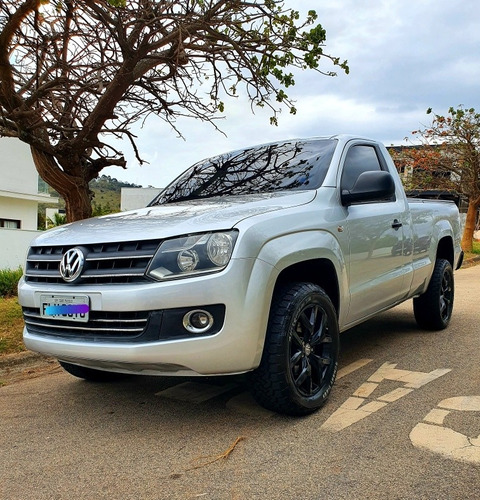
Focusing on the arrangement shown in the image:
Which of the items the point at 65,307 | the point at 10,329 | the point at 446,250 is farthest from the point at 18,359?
the point at 446,250

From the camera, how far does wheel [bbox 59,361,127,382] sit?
4.06 metres

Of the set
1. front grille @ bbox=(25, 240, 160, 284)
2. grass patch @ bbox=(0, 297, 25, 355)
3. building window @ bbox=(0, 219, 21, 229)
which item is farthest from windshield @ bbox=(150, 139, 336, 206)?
building window @ bbox=(0, 219, 21, 229)

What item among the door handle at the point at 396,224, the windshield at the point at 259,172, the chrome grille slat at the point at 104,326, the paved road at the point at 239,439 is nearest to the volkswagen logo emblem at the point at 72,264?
the chrome grille slat at the point at 104,326

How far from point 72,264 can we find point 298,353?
1426mm

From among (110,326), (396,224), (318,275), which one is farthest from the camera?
(396,224)

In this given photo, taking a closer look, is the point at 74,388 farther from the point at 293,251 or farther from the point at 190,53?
the point at 190,53

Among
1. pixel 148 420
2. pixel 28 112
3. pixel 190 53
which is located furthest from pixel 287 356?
pixel 190 53

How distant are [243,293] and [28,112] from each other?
375 cm

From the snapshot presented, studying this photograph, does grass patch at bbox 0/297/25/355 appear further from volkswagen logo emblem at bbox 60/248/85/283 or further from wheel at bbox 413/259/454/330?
wheel at bbox 413/259/454/330

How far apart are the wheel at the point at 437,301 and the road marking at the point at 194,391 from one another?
8.39 ft

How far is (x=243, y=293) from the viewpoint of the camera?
9.36ft

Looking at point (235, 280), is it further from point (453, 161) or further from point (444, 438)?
point (453, 161)

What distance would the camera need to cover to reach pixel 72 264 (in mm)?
3115

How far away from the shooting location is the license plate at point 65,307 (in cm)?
302
